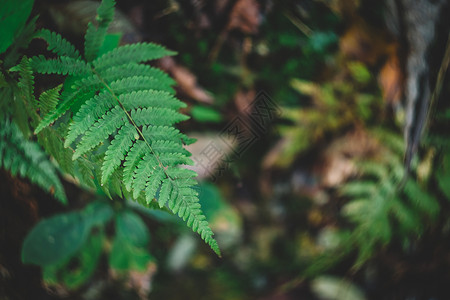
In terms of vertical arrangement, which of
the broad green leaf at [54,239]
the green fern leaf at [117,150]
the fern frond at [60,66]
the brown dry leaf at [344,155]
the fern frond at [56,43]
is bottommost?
the brown dry leaf at [344,155]

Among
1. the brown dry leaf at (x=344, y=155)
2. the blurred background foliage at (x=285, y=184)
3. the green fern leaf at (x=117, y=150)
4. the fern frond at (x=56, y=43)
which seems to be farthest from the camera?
the brown dry leaf at (x=344, y=155)

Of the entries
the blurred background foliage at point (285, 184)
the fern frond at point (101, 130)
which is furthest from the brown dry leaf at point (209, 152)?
the fern frond at point (101, 130)

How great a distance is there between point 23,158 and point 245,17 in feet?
5.59

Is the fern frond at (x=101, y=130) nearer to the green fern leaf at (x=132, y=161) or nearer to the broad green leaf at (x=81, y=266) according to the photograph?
the green fern leaf at (x=132, y=161)

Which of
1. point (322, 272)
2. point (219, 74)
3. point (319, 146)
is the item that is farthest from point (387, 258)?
point (219, 74)

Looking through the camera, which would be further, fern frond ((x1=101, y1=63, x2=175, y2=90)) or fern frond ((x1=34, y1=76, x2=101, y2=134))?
fern frond ((x1=101, y1=63, x2=175, y2=90))

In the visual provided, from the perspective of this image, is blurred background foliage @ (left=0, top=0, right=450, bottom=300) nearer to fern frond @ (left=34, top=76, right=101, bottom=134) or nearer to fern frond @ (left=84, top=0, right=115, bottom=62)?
fern frond @ (left=84, top=0, right=115, bottom=62)

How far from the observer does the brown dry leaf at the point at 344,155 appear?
2438 mm

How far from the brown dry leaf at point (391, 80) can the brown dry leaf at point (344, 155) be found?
344 mm

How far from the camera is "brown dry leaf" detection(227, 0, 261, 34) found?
2.06 metres

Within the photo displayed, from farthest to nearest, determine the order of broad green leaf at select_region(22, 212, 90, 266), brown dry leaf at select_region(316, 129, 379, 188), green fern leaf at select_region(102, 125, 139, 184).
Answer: brown dry leaf at select_region(316, 129, 379, 188), broad green leaf at select_region(22, 212, 90, 266), green fern leaf at select_region(102, 125, 139, 184)

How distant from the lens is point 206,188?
2.08 meters

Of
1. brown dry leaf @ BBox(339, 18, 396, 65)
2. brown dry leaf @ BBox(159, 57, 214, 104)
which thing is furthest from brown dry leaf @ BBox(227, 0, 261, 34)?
brown dry leaf @ BBox(339, 18, 396, 65)

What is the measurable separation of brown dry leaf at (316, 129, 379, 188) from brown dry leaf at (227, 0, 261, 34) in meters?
1.23
